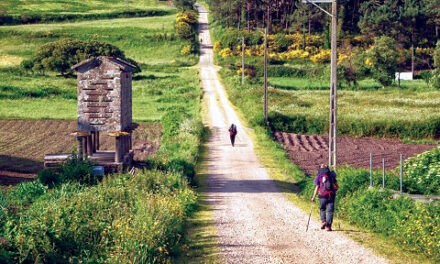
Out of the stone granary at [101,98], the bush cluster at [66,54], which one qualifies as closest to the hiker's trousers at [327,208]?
the stone granary at [101,98]

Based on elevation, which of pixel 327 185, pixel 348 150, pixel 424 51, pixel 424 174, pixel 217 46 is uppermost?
pixel 217 46

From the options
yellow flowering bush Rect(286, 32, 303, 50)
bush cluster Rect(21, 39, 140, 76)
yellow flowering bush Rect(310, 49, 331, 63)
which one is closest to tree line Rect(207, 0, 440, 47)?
yellow flowering bush Rect(286, 32, 303, 50)

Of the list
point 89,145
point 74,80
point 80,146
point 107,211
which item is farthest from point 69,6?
point 107,211

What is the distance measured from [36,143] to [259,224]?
2768 centimetres

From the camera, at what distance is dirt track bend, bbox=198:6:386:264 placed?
16.2 m

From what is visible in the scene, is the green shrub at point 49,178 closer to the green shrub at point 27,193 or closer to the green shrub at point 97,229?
the green shrub at point 27,193

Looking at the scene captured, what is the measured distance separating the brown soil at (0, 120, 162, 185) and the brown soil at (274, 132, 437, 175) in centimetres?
781

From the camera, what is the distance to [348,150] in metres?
43.4

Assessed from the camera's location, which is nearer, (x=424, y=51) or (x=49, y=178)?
(x=49, y=178)

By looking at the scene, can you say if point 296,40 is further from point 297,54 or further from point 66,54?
point 66,54

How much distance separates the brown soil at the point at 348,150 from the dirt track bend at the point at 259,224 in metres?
3.58

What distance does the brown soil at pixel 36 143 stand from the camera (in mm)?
34531

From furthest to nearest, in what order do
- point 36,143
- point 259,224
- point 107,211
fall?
point 36,143 < point 259,224 < point 107,211

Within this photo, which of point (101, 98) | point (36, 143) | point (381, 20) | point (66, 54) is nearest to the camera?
point (101, 98)
